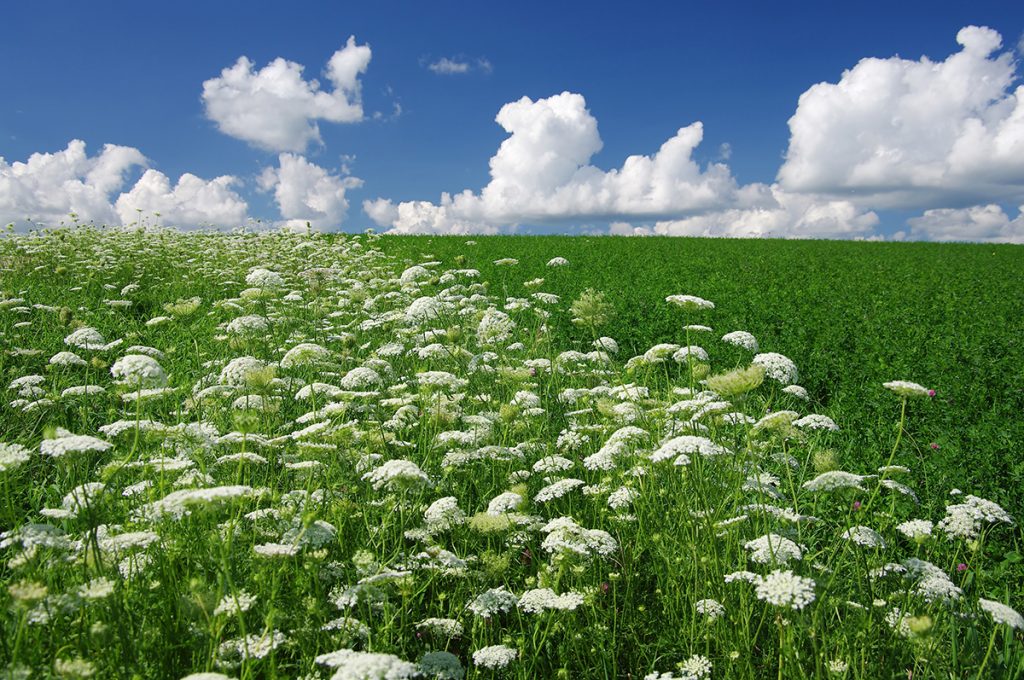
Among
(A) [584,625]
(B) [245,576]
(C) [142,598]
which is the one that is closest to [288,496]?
(B) [245,576]

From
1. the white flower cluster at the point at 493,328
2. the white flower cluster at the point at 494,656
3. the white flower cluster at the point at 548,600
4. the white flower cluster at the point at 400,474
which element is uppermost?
the white flower cluster at the point at 493,328

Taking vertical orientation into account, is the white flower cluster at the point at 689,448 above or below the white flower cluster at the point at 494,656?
above

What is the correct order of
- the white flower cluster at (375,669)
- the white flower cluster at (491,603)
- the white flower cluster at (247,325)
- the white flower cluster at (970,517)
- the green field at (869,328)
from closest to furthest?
the white flower cluster at (375,669) → the white flower cluster at (491,603) → the white flower cluster at (970,517) → the white flower cluster at (247,325) → the green field at (869,328)

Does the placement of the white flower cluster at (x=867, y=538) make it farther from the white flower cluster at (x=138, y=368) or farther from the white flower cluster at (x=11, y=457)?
the white flower cluster at (x=11, y=457)

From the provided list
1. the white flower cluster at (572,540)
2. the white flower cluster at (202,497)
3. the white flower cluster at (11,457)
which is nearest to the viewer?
the white flower cluster at (202,497)

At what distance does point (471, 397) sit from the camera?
5.36 m

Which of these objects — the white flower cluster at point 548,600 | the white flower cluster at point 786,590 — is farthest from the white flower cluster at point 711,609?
the white flower cluster at point 548,600

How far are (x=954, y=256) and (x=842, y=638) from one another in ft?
119

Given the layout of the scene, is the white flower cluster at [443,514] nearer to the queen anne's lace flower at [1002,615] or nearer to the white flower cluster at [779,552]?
the white flower cluster at [779,552]

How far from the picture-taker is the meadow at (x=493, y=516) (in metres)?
2.58

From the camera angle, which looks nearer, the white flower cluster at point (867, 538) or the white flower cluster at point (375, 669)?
the white flower cluster at point (375, 669)

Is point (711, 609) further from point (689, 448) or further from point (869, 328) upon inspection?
point (869, 328)

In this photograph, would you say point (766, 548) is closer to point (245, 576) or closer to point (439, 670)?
point (439, 670)

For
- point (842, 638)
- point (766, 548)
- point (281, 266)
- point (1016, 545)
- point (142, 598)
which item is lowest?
point (1016, 545)
